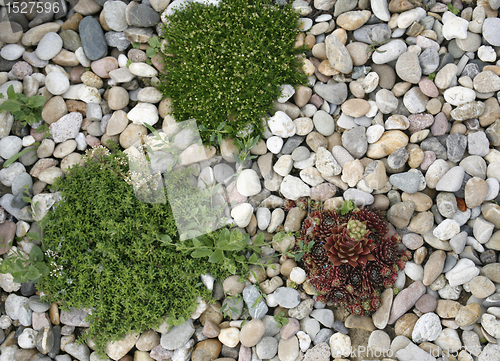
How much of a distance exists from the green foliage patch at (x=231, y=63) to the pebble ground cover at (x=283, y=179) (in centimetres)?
4

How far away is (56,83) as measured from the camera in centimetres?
476

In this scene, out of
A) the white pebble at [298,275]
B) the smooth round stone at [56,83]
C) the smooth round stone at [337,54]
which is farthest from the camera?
the smooth round stone at [56,83]

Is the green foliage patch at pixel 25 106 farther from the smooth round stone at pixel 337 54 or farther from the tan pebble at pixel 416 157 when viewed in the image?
the tan pebble at pixel 416 157

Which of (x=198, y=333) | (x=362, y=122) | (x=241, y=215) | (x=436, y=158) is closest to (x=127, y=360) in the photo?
(x=198, y=333)

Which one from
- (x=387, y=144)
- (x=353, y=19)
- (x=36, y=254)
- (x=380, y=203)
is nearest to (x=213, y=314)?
(x=36, y=254)

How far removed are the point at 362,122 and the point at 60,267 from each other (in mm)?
4060

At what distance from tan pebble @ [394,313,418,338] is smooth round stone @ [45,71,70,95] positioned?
5174 millimetres

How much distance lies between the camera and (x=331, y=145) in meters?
4.62

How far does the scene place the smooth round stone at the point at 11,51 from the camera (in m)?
4.79

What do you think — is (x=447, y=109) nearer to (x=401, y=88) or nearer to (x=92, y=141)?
(x=401, y=88)

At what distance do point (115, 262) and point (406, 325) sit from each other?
3.40 m

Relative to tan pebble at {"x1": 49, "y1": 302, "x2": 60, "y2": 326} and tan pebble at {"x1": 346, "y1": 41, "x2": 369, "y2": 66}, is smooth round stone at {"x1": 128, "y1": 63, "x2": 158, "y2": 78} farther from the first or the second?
tan pebble at {"x1": 49, "y1": 302, "x2": 60, "y2": 326}

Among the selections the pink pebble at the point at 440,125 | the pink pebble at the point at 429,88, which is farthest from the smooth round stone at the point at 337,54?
the pink pebble at the point at 440,125

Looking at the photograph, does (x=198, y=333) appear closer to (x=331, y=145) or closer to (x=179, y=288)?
(x=179, y=288)
